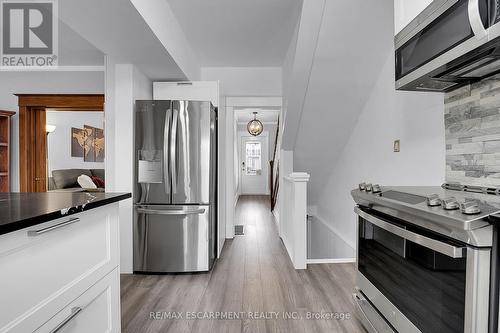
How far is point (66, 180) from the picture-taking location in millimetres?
5492

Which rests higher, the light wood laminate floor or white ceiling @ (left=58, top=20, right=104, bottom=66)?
white ceiling @ (left=58, top=20, right=104, bottom=66)

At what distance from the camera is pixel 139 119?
285 cm

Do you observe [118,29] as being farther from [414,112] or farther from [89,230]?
[414,112]

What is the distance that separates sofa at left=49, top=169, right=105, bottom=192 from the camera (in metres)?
5.30

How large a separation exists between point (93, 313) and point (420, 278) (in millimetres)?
1463

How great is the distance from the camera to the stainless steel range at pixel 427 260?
85 centimetres

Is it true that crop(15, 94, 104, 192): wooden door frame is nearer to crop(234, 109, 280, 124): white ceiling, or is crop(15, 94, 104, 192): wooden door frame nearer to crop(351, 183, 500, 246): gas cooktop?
crop(234, 109, 280, 124): white ceiling

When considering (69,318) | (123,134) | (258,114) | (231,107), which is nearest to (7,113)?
(123,134)

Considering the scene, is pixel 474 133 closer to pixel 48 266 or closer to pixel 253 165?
pixel 48 266

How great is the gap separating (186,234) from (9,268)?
201 centimetres

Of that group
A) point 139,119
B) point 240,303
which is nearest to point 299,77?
point 139,119

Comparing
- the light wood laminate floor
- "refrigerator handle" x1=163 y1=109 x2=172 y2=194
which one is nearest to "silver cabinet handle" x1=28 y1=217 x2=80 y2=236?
the light wood laminate floor

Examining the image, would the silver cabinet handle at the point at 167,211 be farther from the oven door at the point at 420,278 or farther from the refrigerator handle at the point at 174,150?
the oven door at the point at 420,278

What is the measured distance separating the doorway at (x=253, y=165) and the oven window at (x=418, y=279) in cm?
876
